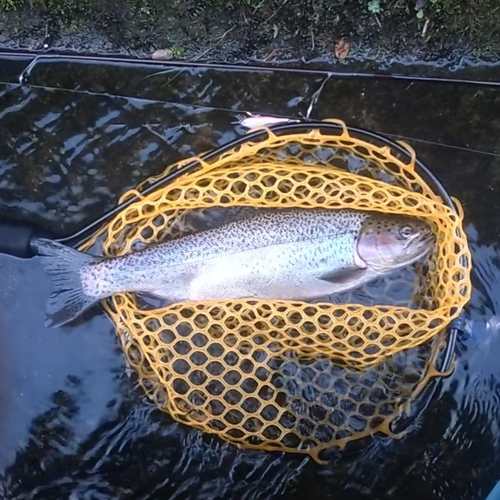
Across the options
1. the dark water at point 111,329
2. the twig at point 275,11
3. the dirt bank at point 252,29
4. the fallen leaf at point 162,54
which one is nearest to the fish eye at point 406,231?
the dark water at point 111,329

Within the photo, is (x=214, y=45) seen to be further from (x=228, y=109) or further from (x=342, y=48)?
(x=342, y=48)

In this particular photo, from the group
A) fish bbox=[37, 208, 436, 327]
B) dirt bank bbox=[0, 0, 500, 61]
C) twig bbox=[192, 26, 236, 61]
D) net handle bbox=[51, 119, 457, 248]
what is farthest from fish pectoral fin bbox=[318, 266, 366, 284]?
twig bbox=[192, 26, 236, 61]

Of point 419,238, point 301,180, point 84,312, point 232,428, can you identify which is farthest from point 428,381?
point 84,312

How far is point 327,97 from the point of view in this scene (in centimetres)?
299

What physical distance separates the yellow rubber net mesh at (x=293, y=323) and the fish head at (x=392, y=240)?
0.06 meters

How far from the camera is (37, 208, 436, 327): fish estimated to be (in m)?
2.57

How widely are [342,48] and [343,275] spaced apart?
3.30ft

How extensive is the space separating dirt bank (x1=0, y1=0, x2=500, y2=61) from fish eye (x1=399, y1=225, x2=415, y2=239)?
2.78 ft

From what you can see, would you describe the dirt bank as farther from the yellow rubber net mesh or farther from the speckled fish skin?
the speckled fish skin

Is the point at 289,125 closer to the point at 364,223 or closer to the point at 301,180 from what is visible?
the point at 301,180

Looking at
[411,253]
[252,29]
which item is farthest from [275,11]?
[411,253]

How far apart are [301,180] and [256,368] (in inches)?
29.6

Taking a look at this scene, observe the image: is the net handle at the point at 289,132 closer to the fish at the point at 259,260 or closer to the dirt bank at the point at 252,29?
the fish at the point at 259,260

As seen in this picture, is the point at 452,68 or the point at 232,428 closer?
the point at 232,428
